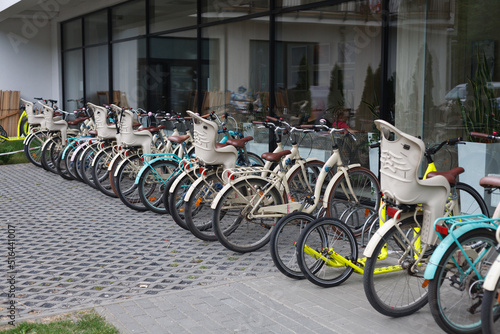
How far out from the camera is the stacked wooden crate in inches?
696

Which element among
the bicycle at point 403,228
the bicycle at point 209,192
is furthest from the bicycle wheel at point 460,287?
the bicycle at point 209,192

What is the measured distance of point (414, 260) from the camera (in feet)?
13.7

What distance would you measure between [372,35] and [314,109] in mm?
1378

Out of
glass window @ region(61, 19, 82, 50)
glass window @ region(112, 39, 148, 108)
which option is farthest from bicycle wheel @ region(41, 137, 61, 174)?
glass window @ region(61, 19, 82, 50)

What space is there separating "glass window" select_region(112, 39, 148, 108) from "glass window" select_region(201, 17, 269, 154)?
90.1 inches

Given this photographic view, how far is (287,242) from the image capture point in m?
5.25

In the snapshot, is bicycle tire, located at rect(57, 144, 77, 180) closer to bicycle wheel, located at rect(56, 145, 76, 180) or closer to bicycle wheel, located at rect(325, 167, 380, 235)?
bicycle wheel, located at rect(56, 145, 76, 180)

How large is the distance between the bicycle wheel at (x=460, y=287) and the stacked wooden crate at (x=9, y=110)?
53.1 feet

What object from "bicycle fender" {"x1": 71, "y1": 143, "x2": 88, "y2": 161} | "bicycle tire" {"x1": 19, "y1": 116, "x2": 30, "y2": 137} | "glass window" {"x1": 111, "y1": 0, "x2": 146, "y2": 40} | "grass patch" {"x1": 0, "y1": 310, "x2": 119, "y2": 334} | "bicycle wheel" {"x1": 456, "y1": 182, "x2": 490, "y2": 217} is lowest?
"grass patch" {"x1": 0, "y1": 310, "x2": 119, "y2": 334}

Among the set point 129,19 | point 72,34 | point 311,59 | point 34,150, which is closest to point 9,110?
point 72,34

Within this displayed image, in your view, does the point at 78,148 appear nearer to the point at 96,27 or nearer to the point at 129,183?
the point at 129,183

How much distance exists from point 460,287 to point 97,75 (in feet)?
43.3

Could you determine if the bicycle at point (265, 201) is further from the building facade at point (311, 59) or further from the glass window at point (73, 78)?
the glass window at point (73, 78)

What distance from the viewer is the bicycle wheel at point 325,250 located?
468cm
